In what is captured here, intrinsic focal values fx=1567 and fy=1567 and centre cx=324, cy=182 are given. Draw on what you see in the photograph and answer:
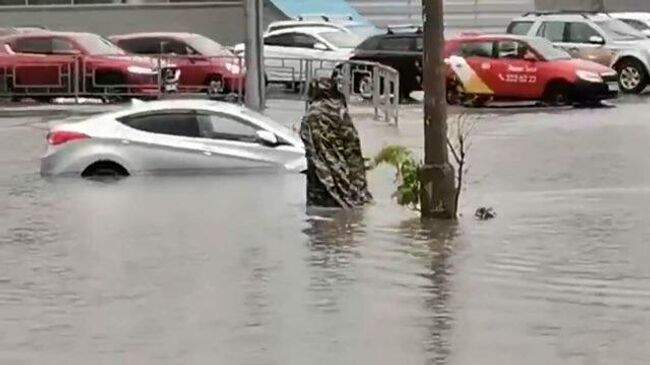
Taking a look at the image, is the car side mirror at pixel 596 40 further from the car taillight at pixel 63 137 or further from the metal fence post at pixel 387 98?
the car taillight at pixel 63 137

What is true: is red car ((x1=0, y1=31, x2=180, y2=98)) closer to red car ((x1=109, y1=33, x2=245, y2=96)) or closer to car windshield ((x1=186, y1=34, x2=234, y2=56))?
red car ((x1=109, y1=33, x2=245, y2=96))

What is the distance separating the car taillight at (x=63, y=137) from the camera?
65.8 feet

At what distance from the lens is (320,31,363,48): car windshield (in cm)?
3831

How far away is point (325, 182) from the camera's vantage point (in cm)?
1670

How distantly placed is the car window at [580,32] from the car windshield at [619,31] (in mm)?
310

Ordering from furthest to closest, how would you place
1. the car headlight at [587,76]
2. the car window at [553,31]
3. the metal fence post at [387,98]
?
the car window at [553,31] → the car headlight at [587,76] → the metal fence post at [387,98]

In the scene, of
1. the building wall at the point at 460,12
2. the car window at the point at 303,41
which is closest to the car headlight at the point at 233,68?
the car window at the point at 303,41

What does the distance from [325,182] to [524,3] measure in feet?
96.6

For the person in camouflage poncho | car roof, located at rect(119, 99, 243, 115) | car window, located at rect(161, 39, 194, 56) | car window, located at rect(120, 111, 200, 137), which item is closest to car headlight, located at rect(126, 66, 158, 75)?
car window, located at rect(161, 39, 194, 56)

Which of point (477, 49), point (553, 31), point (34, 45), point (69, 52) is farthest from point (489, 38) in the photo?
point (34, 45)

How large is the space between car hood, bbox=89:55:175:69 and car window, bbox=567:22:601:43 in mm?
10112

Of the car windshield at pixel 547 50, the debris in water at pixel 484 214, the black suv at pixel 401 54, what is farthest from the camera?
the black suv at pixel 401 54

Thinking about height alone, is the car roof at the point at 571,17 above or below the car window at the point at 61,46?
above

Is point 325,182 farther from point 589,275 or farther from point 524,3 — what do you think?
point 524,3
